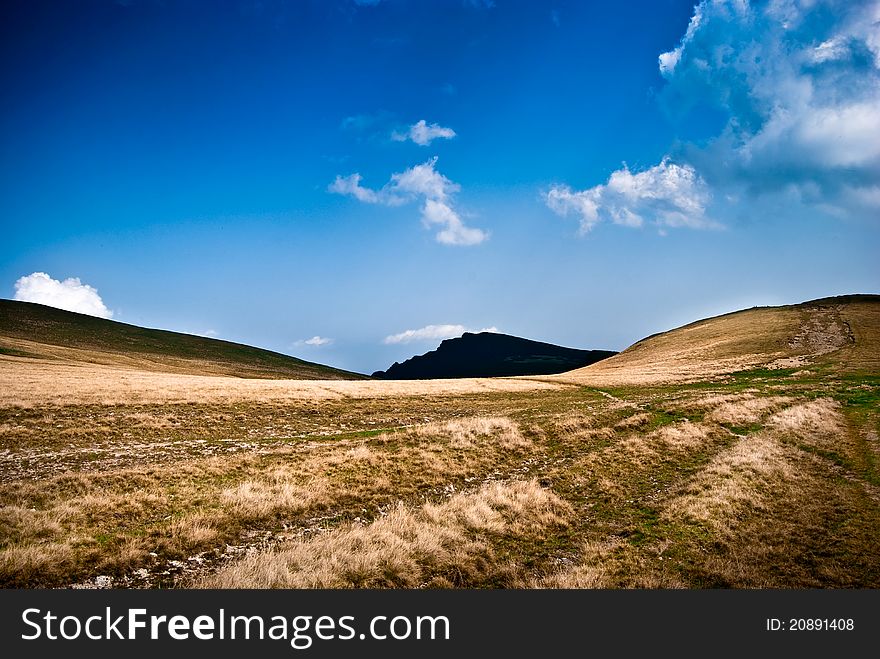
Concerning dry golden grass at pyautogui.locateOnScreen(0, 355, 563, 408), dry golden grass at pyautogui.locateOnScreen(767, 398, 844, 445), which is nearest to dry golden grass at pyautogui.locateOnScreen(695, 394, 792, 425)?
dry golden grass at pyautogui.locateOnScreen(767, 398, 844, 445)

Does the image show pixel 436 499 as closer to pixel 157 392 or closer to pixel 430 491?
pixel 430 491

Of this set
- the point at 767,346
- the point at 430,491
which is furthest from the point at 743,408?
the point at 767,346

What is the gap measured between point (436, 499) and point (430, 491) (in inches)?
34.7

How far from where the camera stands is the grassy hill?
80625mm

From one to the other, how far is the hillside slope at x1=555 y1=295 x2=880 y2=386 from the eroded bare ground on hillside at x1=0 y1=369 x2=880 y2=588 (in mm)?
31790

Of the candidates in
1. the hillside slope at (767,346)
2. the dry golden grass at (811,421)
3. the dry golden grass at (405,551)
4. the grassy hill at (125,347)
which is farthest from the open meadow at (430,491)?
the grassy hill at (125,347)

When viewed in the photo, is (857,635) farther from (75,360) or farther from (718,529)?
(75,360)

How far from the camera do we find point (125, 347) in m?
107

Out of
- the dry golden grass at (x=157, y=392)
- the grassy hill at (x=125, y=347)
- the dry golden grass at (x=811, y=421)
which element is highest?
the grassy hill at (x=125, y=347)

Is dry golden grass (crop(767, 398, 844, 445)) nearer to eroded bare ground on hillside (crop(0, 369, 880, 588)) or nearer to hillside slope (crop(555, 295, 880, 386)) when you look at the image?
eroded bare ground on hillside (crop(0, 369, 880, 588))

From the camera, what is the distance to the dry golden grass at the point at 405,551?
9.27m

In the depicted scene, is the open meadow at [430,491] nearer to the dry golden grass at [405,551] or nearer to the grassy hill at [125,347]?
the dry golden grass at [405,551]

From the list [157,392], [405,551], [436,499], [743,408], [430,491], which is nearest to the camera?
[405,551]

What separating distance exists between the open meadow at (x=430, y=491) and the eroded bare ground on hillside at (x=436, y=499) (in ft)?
0.24
